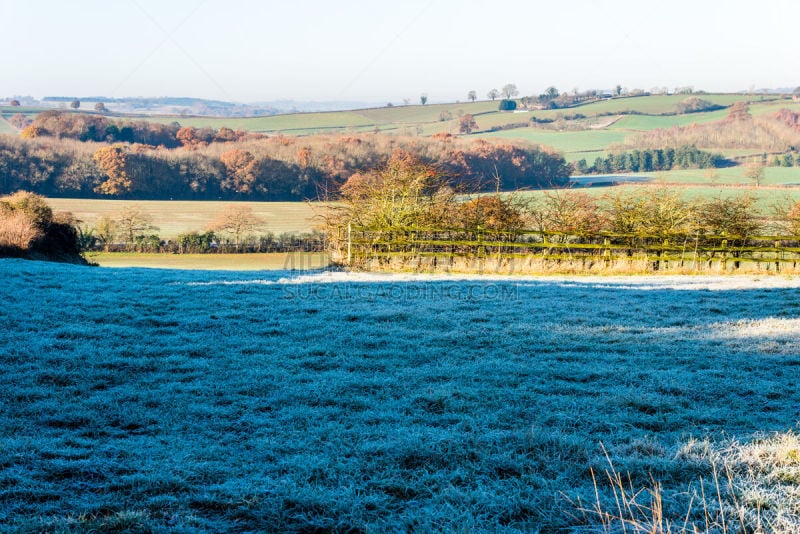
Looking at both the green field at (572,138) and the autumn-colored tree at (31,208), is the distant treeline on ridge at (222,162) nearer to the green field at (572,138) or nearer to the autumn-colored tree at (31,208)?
the green field at (572,138)

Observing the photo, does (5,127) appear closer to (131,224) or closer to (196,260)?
(131,224)

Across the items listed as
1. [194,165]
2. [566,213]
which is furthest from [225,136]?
[566,213]

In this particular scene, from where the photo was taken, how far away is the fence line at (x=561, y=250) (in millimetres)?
19406

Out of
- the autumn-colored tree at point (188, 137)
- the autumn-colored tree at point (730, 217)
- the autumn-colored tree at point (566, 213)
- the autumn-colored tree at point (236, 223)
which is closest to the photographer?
the autumn-colored tree at point (566, 213)

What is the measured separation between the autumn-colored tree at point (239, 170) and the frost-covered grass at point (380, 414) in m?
60.1

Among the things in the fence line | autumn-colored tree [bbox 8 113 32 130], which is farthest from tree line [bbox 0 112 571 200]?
the fence line

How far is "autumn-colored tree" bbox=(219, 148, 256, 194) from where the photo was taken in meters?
68.4

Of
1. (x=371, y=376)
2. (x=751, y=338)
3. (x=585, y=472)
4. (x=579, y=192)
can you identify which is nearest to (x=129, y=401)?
(x=371, y=376)

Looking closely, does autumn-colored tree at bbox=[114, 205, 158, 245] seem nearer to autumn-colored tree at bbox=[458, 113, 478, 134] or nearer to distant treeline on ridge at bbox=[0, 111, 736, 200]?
distant treeline on ridge at bbox=[0, 111, 736, 200]

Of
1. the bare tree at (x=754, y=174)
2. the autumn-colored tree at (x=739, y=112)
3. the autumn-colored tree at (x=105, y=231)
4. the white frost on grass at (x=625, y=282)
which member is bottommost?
the white frost on grass at (x=625, y=282)

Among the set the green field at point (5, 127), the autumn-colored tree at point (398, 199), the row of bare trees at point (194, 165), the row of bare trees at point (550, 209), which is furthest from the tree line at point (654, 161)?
the green field at point (5, 127)

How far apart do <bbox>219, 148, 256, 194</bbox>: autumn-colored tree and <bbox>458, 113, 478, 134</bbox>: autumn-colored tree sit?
112ft

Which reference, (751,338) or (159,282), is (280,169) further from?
(751,338)

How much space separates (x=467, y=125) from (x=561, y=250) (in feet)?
247
